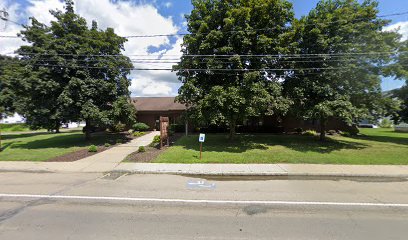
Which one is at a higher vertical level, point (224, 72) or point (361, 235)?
point (224, 72)

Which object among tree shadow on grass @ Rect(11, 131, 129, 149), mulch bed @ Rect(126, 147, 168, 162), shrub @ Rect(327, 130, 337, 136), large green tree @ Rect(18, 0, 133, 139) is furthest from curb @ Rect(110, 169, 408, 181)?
shrub @ Rect(327, 130, 337, 136)

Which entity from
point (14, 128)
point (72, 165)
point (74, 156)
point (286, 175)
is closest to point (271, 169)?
point (286, 175)

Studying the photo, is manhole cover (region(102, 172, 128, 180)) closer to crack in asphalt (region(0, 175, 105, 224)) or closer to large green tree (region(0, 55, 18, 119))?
crack in asphalt (region(0, 175, 105, 224))

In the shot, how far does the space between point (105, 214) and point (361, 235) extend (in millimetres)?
5169

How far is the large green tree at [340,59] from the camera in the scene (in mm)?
15617

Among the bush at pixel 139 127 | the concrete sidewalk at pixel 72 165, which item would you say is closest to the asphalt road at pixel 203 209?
the concrete sidewalk at pixel 72 165

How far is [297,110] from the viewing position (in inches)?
655

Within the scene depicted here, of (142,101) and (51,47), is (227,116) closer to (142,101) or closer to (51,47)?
(51,47)

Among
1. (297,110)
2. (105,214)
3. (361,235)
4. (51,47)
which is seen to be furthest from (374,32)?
(51,47)

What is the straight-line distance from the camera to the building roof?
29.3 meters

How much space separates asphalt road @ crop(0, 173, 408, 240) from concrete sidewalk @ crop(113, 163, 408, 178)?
0.93 metres

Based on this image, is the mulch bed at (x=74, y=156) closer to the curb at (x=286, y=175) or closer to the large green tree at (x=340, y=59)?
the curb at (x=286, y=175)

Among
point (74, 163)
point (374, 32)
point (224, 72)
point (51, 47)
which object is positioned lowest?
point (74, 163)

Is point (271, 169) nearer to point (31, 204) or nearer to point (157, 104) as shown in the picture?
point (31, 204)
